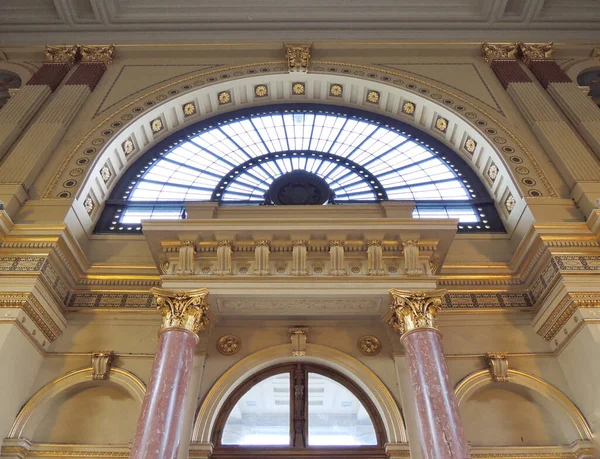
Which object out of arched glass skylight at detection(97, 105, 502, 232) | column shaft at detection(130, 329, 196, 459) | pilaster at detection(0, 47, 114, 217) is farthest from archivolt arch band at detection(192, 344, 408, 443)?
pilaster at detection(0, 47, 114, 217)

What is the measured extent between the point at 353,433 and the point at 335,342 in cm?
123

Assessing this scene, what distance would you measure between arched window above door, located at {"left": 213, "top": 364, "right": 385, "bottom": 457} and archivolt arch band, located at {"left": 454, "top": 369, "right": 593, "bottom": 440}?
122 cm

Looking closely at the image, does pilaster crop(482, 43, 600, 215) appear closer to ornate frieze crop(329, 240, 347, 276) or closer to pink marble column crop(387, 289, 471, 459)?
pink marble column crop(387, 289, 471, 459)

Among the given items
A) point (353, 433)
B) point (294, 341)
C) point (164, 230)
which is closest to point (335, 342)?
point (294, 341)

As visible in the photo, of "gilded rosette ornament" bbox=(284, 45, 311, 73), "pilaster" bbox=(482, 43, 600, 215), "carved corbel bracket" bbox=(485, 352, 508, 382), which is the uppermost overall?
"gilded rosette ornament" bbox=(284, 45, 311, 73)

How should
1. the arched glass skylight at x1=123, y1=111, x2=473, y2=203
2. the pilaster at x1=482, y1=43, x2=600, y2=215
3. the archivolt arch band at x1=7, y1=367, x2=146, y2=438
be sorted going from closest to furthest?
the archivolt arch band at x1=7, y1=367, x2=146, y2=438
the pilaster at x1=482, y1=43, x2=600, y2=215
the arched glass skylight at x1=123, y1=111, x2=473, y2=203

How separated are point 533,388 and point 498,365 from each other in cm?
51

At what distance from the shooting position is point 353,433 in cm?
704

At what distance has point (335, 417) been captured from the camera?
7.21 metres

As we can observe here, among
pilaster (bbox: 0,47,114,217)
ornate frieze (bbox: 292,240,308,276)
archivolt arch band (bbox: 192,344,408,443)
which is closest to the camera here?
archivolt arch band (bbox: 192,344,408,443)

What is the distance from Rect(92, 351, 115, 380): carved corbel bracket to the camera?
23.7 feet

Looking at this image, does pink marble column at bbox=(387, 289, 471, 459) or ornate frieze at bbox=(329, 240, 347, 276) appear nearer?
pink marble column at bbox=(387, 289, 471, 459)

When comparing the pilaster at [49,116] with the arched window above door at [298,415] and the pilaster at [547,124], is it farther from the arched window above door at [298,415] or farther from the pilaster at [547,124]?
the pilaster at [547,124]

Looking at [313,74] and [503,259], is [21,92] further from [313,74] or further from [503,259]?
[503,259]
